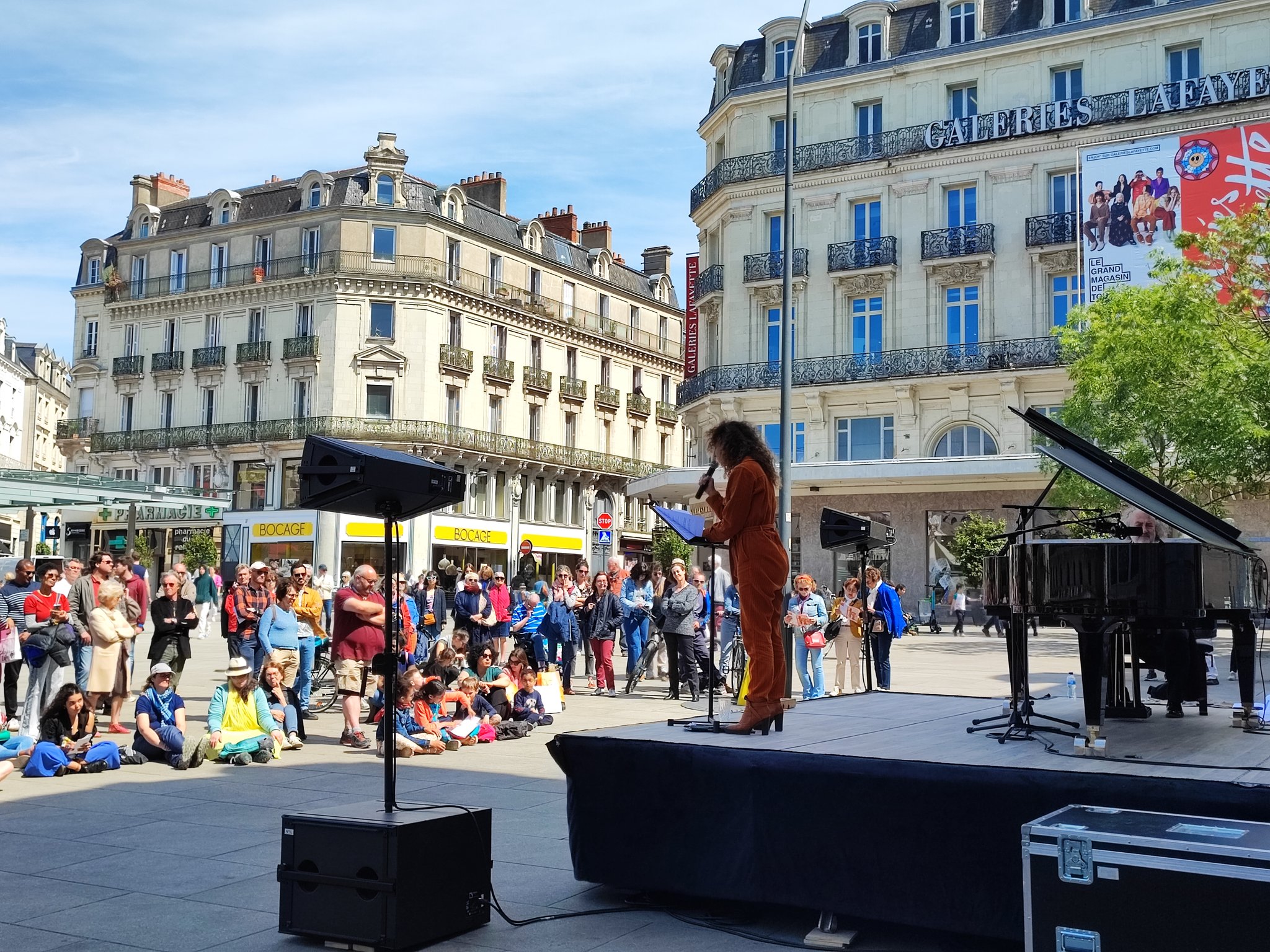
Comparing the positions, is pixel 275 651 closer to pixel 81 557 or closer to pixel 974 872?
pixel 974 872

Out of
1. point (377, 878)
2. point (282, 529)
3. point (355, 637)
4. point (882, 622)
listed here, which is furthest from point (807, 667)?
point (282, 529)

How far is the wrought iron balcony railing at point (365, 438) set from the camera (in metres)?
51.0

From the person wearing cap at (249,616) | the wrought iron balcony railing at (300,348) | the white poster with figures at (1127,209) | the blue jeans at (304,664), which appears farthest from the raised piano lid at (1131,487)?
the wrought iron balcony railing at (300,348)

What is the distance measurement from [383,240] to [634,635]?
37.0 meters

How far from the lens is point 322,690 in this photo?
1745 centimetres

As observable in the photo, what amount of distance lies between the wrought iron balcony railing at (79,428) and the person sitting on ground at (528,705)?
49.8m

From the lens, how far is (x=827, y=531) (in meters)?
14.6

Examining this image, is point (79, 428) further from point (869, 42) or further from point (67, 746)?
point (67, 746)

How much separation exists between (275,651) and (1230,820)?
419 inches

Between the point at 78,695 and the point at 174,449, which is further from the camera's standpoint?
the point at 174,449

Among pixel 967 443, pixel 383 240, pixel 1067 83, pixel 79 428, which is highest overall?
pixel 1067 83

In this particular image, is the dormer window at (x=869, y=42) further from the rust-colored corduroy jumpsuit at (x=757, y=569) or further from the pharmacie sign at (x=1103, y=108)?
the rust-colored corduroy jumpsuit at (x=757, y=569)

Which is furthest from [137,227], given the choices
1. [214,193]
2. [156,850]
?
[156,850]

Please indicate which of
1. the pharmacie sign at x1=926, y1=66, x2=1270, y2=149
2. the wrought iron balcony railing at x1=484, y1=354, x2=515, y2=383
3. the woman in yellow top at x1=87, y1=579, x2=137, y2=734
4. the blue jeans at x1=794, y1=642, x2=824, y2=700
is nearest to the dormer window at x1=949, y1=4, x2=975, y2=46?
the pharmacie sign at x1=926, y1=66, x2=1270, y2=149
